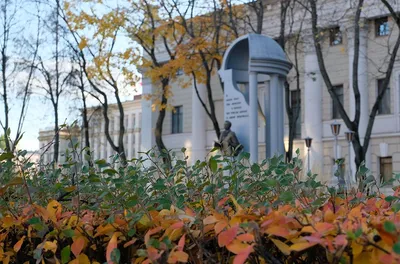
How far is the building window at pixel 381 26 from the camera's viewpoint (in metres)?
28.4

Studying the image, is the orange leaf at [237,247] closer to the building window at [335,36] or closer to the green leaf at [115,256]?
the green leaf at [115,256]

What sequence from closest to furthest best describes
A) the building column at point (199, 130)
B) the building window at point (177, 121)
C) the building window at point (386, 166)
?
the building window at point (386, 166), the building column at point (199, 130), the building window at point (177, 121)

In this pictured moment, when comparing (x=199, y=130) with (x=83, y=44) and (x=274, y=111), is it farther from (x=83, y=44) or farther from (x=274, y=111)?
(x=274, y=111)

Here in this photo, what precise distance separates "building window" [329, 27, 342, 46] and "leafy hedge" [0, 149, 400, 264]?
85.4 ft

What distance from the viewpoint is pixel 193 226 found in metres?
2.11

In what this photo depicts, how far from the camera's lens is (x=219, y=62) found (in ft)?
76.9

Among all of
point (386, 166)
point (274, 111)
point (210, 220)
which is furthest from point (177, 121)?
point (210, 220)

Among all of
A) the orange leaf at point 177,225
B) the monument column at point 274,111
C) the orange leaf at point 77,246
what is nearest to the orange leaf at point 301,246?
the orange leaf at point 177,225

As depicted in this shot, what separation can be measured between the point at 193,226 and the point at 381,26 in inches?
1118

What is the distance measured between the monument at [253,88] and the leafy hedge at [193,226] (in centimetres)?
1419

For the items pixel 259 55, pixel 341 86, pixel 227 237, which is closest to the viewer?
pixel 227 237

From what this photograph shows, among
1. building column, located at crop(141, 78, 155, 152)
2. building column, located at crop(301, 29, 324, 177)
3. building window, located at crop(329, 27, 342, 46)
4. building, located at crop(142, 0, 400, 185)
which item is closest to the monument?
building, located at crop(142, 0, 400, 185)

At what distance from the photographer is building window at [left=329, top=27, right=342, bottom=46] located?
2853cm

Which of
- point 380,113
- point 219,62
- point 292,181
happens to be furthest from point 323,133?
point 292,181
